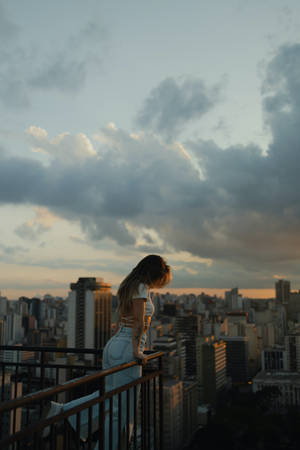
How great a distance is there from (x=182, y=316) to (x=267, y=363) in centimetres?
1481

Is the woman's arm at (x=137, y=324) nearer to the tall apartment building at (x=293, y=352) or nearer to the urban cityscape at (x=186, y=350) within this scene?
the urban cityscape at (x=186, y=350)

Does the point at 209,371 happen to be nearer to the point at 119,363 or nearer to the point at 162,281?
the point at 162,281

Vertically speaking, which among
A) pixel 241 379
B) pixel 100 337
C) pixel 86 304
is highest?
pixel 86 304

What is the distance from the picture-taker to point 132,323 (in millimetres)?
2463

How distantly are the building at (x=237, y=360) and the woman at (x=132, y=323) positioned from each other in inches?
2419

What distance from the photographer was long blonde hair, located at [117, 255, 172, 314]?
2.51 m

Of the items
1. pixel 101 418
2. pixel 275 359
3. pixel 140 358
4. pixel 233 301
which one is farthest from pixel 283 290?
pixel 101 418

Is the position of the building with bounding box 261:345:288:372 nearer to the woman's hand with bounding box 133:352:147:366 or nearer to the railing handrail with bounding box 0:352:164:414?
the woman's hand with bounding box 133:352:147:366

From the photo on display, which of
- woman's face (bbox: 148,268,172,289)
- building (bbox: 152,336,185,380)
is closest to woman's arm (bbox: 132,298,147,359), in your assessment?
woman's face (bbox: 148,268,172,289)

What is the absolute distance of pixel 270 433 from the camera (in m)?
33.5

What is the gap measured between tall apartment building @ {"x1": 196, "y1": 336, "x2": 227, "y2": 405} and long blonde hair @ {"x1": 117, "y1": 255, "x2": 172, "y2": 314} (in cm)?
4885

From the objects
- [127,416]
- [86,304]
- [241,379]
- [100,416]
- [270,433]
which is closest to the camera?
[100,416]

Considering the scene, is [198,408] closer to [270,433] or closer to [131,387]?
[270,433]

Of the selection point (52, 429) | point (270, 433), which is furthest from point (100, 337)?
point (52, 429)
